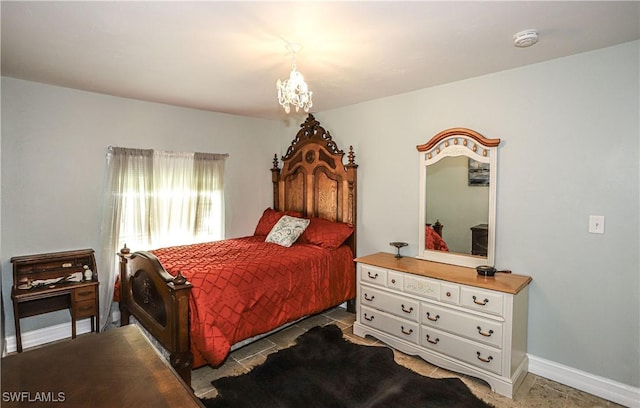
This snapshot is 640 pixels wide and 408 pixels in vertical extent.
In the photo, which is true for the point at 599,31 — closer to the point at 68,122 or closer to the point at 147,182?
the point at 147,182

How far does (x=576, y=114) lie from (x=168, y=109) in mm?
3825

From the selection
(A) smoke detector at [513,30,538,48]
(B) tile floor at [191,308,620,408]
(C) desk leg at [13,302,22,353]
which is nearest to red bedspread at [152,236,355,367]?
(B) tile floor at [191,308,620,408]

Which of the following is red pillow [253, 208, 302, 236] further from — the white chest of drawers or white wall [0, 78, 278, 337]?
the white chest of drawers

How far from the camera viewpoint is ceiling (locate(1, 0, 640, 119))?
67.2 inches

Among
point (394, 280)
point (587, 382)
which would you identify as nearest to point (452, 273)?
point (394, 280)

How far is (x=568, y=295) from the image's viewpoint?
2.42m

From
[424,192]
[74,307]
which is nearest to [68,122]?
[74,307]

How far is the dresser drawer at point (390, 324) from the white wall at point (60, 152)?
2734mm

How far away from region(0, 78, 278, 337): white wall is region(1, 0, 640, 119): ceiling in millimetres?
250

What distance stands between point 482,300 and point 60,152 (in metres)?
3.85

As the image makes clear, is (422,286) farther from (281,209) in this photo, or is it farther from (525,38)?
(281,209)

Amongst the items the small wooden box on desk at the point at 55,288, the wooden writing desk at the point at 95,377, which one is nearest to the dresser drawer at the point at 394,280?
the wooden writing desk at the point at 95,377

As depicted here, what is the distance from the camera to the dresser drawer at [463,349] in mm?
2330

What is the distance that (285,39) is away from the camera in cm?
206
